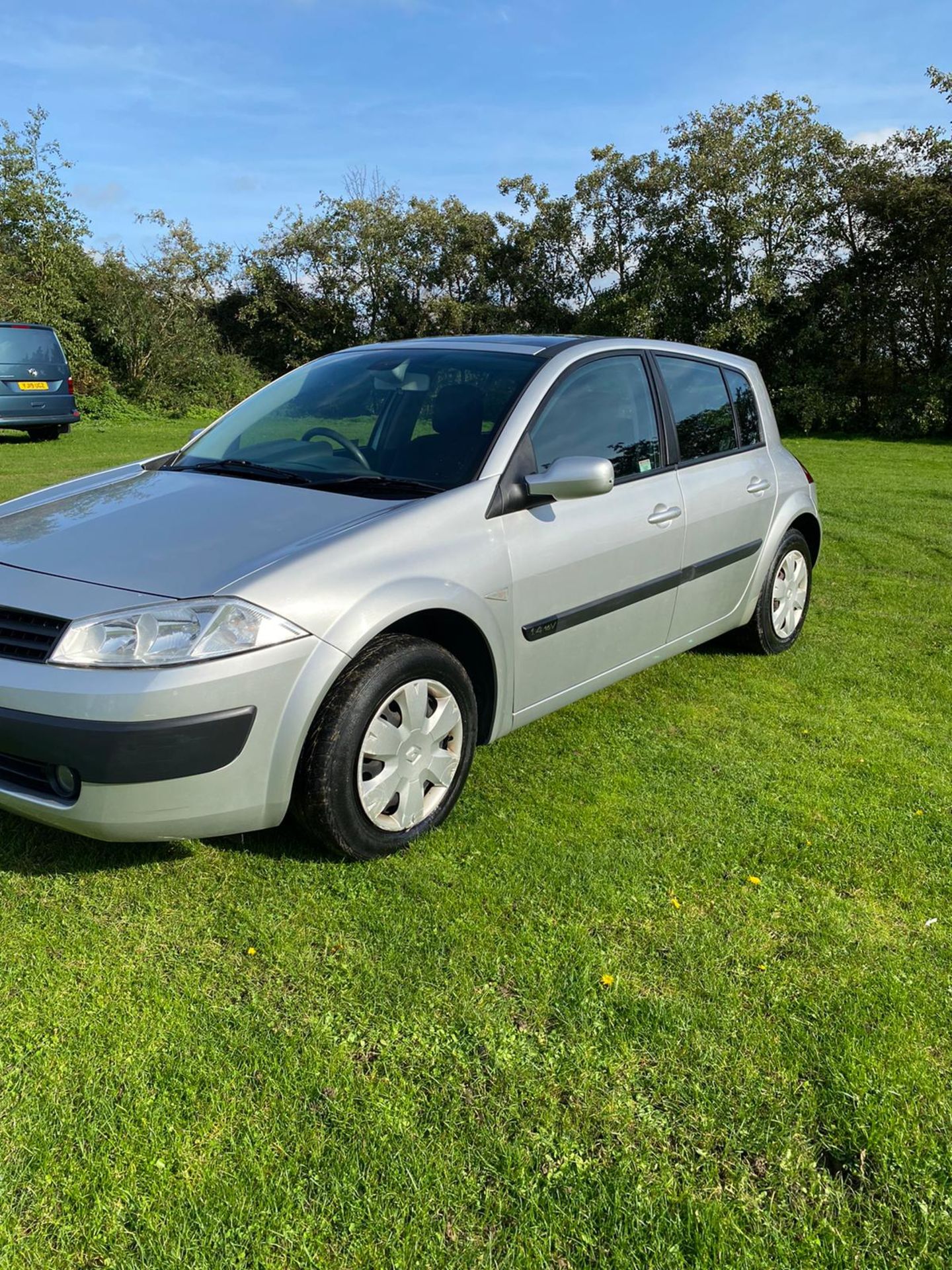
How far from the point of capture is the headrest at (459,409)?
339 cm

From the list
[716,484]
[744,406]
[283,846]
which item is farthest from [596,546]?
[744,406]

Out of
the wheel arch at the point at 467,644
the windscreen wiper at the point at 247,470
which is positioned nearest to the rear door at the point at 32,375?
the windscreen wiper at the point at 247,470

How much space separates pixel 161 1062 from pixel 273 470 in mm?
2047

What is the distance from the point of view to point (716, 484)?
431 centimetres

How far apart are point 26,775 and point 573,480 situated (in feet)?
6.23

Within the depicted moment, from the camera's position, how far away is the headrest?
3.39 metres

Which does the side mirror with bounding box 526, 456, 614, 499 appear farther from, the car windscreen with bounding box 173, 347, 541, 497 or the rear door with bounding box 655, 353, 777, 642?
the rear door with bounding box 655, 353, 777, 642

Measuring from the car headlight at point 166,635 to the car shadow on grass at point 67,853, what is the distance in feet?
2.38

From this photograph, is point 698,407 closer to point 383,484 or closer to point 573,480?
point 573,480

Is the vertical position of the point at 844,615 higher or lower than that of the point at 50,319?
lower

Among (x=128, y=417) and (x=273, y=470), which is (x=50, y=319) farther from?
(x=273, y=470)

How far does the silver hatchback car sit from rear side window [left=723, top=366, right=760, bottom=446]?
241 mm

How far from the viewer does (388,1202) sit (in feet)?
5.75

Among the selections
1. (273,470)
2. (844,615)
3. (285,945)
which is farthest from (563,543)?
(844,615)
